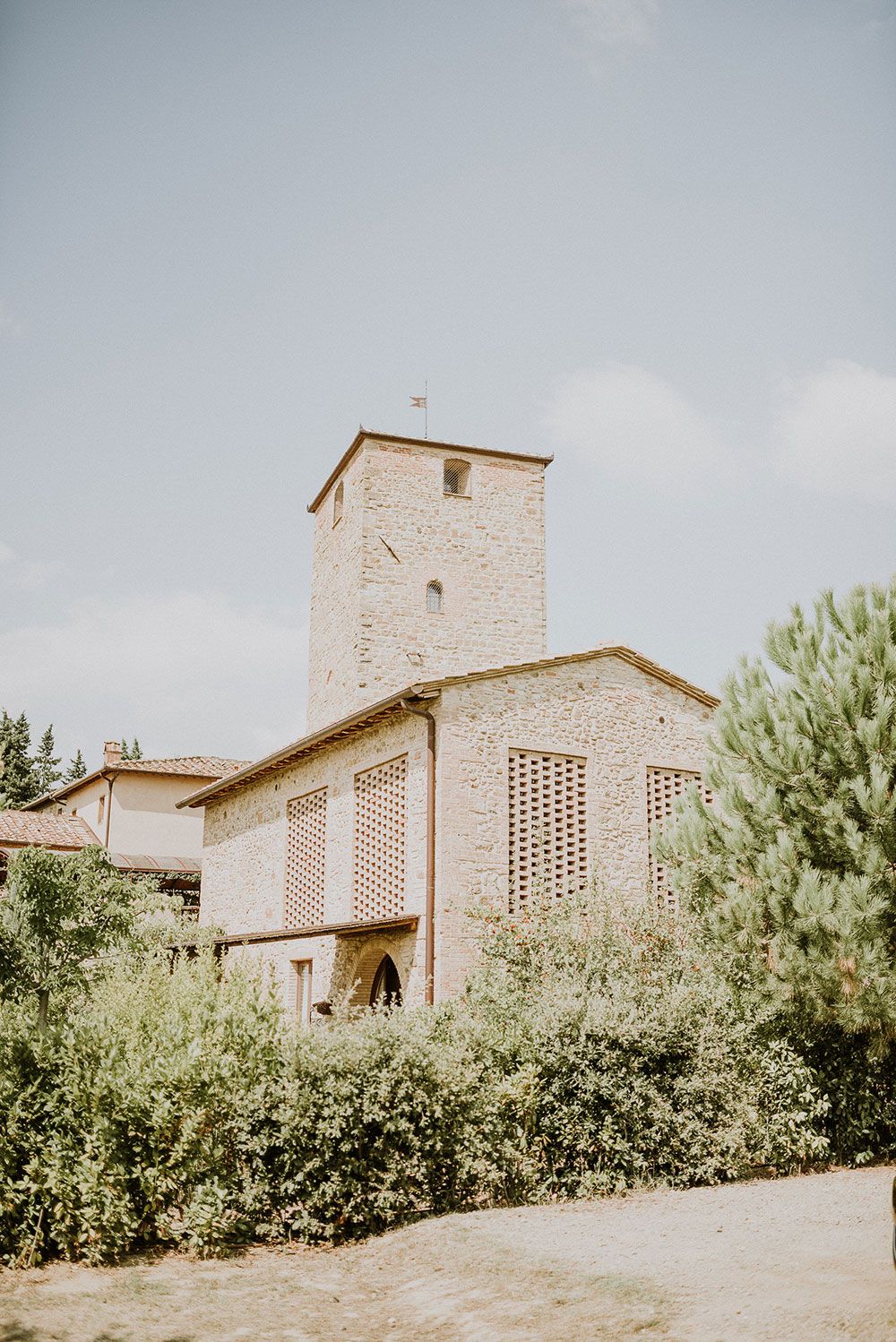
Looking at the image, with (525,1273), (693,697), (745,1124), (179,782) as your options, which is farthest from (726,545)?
(179,782)

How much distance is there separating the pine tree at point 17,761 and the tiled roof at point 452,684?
32887mm

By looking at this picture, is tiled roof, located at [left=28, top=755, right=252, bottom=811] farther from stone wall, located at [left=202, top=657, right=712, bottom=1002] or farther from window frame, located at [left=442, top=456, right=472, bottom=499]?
stone wall, located at [left=202, top=657, right=712, bottom=1002]

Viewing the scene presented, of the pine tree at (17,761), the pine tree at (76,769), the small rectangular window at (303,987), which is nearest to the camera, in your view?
the small rectangular window at (303,987)

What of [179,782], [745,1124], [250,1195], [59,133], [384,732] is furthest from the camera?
[179,782]

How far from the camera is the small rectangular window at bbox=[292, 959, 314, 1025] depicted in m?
16.7

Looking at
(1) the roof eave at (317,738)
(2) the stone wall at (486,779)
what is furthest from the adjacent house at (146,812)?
(2) the stone wall at (486,779)

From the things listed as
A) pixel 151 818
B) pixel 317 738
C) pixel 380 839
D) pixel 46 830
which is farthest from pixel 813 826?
pixel 46 830

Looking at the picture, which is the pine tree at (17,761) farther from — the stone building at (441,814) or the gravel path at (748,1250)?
the gravel path at (748,1250)

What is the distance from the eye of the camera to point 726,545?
12688mm

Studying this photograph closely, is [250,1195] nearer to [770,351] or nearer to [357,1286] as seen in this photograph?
[357,1286]

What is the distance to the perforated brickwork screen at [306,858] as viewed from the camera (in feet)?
56.0

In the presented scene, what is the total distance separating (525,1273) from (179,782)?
2726 centimetres

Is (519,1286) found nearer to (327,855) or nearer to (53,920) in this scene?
(53,920)

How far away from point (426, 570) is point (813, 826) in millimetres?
15455
